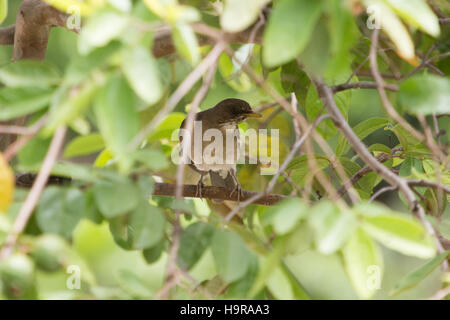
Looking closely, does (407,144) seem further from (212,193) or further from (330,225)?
(330,225)

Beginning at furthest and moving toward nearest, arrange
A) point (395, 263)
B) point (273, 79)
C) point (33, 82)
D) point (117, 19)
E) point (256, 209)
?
point (395, 263) < point (273, 79) < point (256, 209) < point (33, 82) < point (117, 19)

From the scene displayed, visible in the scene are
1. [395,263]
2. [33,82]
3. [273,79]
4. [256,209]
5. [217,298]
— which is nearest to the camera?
[33,82]

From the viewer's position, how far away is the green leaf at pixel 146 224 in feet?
4.69

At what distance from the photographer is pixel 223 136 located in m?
4.09

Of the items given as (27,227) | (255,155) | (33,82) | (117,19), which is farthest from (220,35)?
(255,155)

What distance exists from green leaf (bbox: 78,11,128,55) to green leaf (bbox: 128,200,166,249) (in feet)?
1.42

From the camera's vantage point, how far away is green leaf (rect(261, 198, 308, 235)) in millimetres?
1229

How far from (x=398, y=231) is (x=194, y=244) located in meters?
0.53

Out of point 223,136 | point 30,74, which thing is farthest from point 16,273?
point 223,136

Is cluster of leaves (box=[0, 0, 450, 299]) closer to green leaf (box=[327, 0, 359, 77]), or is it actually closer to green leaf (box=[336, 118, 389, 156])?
green leaf (box=[327, 0, 359, 77])

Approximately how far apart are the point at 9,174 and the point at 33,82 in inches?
9.4
